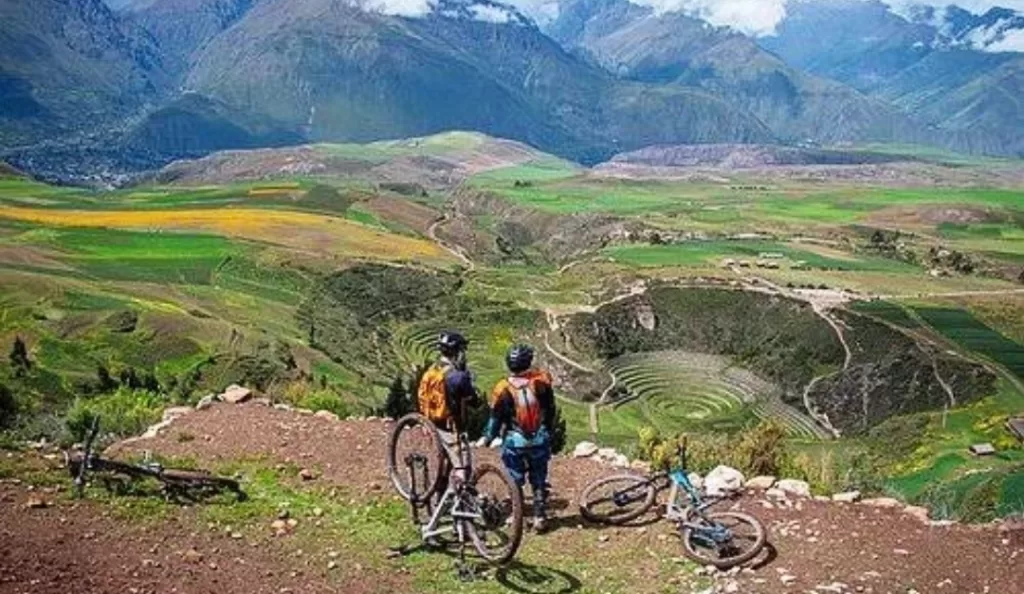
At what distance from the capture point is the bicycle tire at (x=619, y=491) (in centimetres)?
1630

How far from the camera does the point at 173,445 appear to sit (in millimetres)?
19922

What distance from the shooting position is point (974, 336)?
106m

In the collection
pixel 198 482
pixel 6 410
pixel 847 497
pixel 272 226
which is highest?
pixel 198 482

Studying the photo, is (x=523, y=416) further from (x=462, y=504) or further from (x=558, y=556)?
A: (x=558, y=556)

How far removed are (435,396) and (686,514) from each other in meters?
4.09

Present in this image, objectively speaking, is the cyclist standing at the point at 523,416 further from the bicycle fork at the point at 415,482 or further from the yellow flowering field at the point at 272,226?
the yellow flowering field at the point at 272,226

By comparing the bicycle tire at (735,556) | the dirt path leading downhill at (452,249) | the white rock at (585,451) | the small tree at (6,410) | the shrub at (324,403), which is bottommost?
the dirt path leading downhill at (452,249)

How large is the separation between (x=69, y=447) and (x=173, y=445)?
1.84 meters

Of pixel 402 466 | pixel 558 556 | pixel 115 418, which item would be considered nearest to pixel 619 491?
pixel 558 556

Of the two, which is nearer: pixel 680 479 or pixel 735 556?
pixel 735 556

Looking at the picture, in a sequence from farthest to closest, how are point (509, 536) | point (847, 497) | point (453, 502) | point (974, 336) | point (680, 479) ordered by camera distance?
point (974, 336) → point (847, 497) → point (680, 479) → point (509, 536) → point (453, 502)

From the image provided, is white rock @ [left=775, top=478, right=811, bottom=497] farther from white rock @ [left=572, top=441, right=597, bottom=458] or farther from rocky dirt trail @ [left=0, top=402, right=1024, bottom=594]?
white rock @ [left=572, top=441, right=597, bottom=458]

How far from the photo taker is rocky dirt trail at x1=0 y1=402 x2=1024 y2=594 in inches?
528

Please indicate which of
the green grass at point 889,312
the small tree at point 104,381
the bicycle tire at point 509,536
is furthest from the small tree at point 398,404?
the green grass at point 889,312
